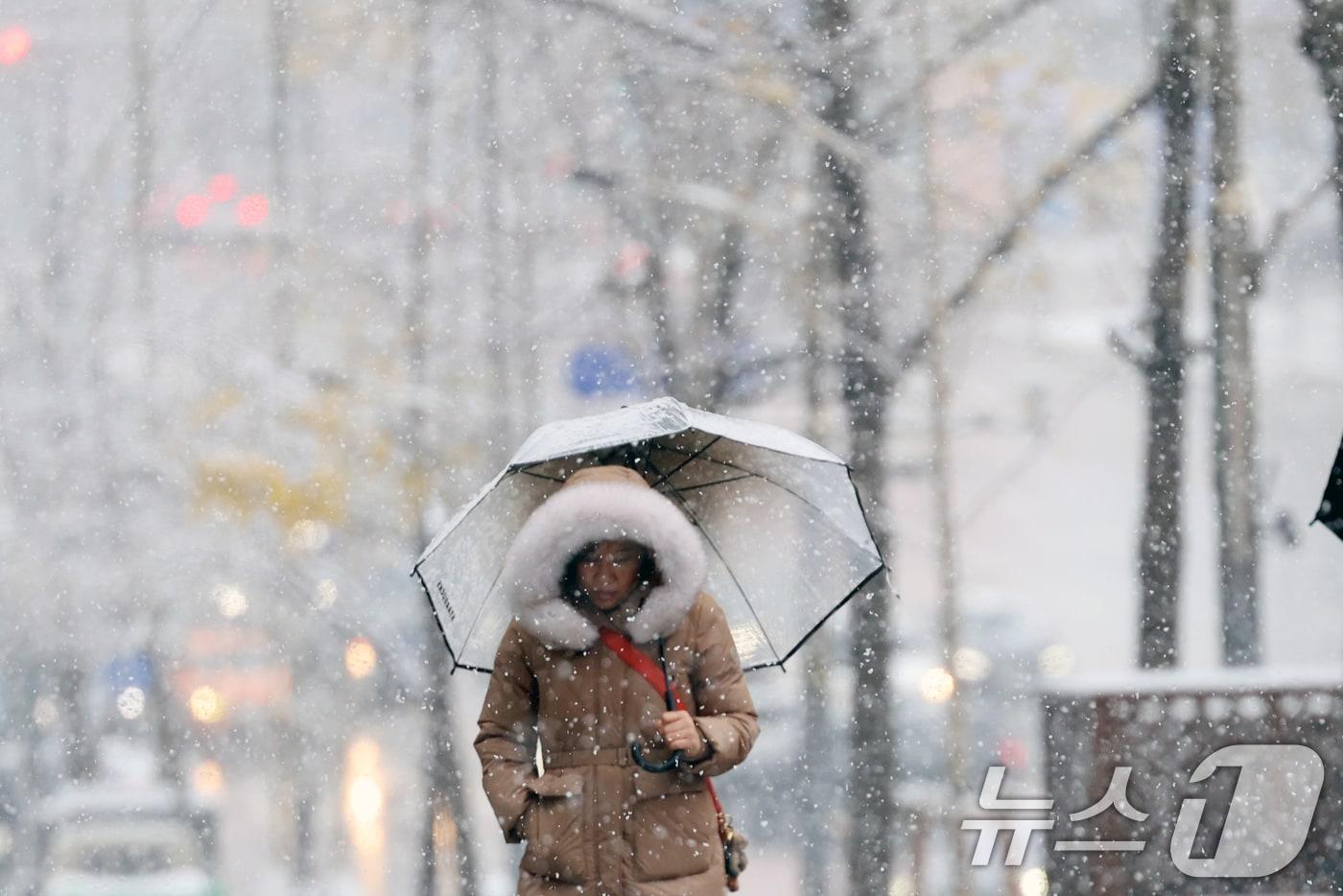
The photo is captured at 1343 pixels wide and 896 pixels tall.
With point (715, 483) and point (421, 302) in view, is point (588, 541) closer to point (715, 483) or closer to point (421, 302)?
point (715, 483)

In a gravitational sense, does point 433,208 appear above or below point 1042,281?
above

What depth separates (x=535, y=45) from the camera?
485 inches

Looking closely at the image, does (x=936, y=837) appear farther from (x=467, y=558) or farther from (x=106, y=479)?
(x=467, y=558)

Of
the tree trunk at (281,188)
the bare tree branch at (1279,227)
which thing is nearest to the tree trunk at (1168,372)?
the bare tree branch at (1279,227)

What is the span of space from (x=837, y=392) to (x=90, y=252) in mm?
5986

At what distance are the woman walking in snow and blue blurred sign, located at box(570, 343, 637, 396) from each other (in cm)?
817

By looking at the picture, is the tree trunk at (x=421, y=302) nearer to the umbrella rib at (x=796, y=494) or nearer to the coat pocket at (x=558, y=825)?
the umbrella rib at (x=796, y=494)

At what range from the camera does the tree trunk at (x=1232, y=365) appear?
1012 cm

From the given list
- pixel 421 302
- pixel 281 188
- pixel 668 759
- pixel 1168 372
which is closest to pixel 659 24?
pixel 421 302

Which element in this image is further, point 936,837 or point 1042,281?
point 936,837

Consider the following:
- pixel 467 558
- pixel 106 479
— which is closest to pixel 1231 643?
pixel 467 558

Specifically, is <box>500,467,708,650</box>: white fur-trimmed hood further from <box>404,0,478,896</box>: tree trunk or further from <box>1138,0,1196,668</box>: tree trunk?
<box>404,0,478,896</box>: tree trunk

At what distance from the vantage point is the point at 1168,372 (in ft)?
34.5

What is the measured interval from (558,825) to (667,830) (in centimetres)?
28
